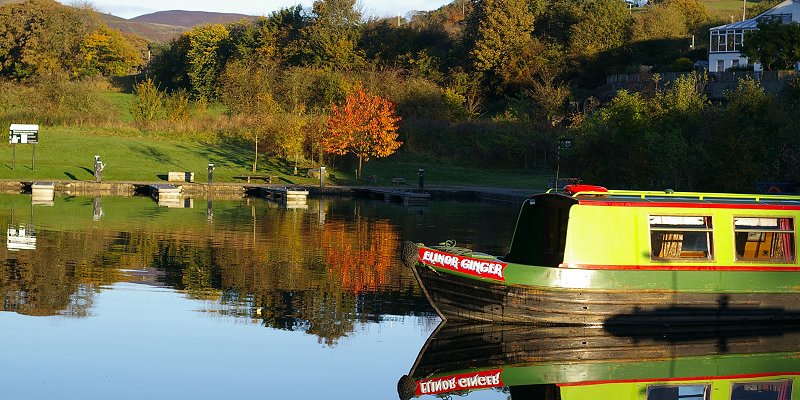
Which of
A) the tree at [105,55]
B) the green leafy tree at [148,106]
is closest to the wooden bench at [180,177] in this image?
the green leafy tree at [148,106]

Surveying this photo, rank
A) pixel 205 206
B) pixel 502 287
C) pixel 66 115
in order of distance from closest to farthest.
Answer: pixel 502 287
pixel 205 206
pixel 66 115

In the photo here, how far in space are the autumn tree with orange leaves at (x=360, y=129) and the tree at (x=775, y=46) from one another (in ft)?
81.4

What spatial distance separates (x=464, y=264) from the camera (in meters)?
20.6

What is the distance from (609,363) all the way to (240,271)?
10432 mm

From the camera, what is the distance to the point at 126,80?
98.8m

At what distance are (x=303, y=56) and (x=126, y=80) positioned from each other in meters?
16.7

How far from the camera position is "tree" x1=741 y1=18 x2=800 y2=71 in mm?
69938

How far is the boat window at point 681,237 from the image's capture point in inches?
859

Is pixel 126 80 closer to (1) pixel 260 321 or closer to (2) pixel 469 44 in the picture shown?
(2) pixel 469 44

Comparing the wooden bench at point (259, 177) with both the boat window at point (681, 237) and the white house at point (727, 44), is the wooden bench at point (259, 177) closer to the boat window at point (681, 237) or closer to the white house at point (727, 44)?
the boat window at point (681, 237)

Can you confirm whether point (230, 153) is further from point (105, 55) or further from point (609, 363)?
point (609, 363)

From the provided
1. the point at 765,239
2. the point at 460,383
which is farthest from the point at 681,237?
the point at 460,383

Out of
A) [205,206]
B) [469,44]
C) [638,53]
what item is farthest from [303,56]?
[205,206]

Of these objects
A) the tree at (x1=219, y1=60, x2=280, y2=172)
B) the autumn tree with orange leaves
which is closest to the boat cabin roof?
the autumn tree with orange leaves
